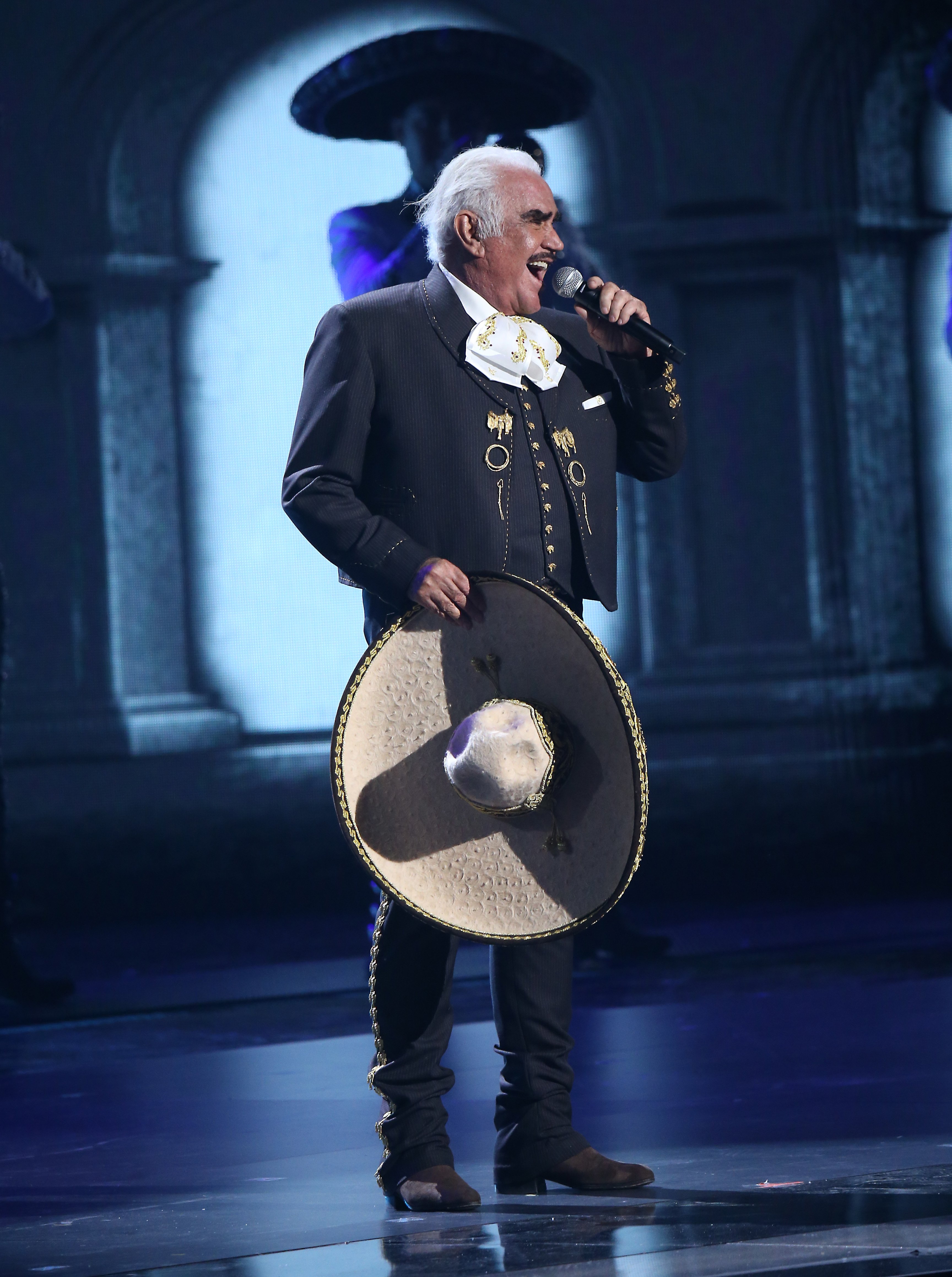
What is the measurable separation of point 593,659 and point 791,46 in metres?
3.58

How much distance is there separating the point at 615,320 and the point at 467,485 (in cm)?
28

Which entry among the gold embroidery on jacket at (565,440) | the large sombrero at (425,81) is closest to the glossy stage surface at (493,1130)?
the gold embroidery on jacket at (565,440)

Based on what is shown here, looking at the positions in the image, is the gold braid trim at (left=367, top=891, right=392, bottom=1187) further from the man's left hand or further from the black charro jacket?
the man's left hand

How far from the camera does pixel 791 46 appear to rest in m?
5.04

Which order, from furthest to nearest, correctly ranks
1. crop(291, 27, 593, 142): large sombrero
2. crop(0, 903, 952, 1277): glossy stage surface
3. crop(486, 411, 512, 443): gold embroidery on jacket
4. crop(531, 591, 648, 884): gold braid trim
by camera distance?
crop(291, 27, 593, 142): large sombrero < crop(486, 411, 512, 443): gold embroidery on jacket < crop(531, 591, 648, 884): gold braid trim < crop(0, 903, 952, 1277): glossy stage surface

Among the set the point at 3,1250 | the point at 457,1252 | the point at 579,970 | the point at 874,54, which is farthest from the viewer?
the point at 874,54

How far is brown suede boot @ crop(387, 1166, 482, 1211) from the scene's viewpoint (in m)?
2.04

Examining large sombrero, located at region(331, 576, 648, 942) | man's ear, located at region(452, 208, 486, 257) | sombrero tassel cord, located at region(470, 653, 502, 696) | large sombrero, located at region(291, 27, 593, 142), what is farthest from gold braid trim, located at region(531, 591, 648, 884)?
large sombrero, located at region(291, 27, 593, 142)

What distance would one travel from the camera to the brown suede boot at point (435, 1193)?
2043mm

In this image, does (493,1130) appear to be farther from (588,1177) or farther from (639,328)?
(639,328)

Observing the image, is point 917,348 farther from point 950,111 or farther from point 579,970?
point 579,970

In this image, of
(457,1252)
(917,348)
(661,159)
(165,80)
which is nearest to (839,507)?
(917,348)

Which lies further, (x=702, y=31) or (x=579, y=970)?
(x=702, y=31)

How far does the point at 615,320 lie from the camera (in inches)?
85.0
